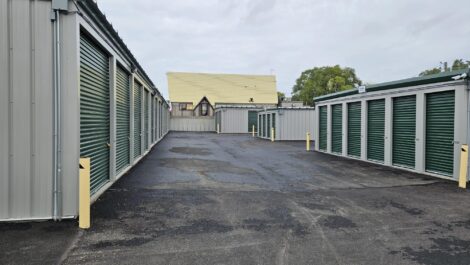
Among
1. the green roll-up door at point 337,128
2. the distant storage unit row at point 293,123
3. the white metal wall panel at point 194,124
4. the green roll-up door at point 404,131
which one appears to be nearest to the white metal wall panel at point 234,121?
the white metal wall panel at point 194,124

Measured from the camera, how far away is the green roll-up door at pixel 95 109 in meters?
6.13

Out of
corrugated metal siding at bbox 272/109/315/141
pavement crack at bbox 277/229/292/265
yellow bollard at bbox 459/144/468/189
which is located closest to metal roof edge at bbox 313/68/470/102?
yellow bollard at bbox 459/144/468/189

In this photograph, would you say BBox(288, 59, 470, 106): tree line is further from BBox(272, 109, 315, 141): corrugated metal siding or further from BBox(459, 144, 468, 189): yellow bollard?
BBox(459, 144, 468, 189): yellow bollard

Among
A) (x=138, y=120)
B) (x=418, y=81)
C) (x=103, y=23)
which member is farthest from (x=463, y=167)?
(x=138, y=120)

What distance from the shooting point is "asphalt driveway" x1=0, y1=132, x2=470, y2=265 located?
4102 mm

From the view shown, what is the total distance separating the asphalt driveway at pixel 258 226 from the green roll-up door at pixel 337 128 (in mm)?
7045

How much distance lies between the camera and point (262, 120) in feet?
106

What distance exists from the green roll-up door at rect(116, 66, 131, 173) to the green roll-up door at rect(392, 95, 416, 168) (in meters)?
9.61

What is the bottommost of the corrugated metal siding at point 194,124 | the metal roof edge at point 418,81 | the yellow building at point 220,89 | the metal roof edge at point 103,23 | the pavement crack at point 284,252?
the pavement crack at point 284,252

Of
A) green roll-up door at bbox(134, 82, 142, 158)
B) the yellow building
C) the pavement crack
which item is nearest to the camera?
the pavement crack

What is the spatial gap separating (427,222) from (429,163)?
231 inches

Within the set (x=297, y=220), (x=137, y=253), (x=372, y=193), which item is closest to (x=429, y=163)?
(x=372, y=193)

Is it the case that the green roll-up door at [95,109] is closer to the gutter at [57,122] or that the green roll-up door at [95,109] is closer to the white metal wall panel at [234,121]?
the gutter at [57,122]

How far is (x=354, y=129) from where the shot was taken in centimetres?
1492
